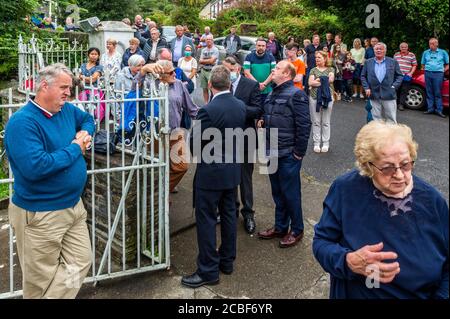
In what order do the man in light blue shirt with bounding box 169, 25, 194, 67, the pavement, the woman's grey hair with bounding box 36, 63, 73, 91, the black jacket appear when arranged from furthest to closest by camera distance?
the man in light blue shirt with bounding box 169, 25, 194, 67
the black jacket
the pavement
the woman's grey hair with bounding box 36, 63, 73, 91

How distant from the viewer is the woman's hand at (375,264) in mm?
2125

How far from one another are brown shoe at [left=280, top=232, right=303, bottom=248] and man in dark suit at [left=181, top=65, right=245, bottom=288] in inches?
35.3

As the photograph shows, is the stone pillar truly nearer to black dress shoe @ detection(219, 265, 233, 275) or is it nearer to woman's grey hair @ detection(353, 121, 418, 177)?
black dress shoe @ detection(219, 265, 233, 275)

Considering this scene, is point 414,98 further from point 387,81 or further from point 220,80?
point 220,80

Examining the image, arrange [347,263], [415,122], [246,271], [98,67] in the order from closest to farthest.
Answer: [347,263] < [246,271] < [98,67] < [415,122]

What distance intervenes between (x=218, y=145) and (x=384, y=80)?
15.7 feet

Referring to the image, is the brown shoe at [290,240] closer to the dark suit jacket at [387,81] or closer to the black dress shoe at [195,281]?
the black dress shoe at [195,281]

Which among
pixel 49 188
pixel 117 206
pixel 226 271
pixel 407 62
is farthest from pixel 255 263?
pixel 407 62

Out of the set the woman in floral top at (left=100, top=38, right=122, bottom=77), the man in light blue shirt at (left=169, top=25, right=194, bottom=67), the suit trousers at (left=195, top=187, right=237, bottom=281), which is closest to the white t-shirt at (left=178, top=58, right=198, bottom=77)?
the man in light blue shirt at (left=169, top=25, right=194, bottom=67)

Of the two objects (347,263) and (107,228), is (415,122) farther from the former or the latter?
(347,263)

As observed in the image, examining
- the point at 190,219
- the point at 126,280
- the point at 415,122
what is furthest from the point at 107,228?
the point at 415,122

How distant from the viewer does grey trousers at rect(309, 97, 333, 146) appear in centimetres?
814
